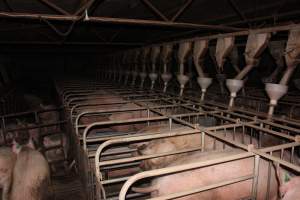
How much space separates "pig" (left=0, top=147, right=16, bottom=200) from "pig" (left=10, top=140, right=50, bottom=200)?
0.24ft

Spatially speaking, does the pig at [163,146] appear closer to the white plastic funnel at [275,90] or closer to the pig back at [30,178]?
the white plastic funnel at [275,90]

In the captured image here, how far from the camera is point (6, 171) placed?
4.26 m

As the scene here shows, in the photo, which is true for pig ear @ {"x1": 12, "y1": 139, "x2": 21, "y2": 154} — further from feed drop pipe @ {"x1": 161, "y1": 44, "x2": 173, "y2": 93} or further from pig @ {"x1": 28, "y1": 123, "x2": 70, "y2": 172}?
feed drop pipe @ {"x1": 161, "y1": 44, "x2": 173, "y2": 93}

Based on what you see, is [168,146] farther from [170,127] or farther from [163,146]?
[170,127]

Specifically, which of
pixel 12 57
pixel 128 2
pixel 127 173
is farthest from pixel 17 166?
pixel 12 57

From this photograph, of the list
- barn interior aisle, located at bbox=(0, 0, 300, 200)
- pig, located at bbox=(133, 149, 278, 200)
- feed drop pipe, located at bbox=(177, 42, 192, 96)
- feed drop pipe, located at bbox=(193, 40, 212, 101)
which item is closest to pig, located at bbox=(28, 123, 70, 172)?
barn interior aisle, located at bbox=(0, 0, 300, 200)

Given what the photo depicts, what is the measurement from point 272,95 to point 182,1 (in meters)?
2.66

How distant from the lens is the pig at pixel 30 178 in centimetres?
419

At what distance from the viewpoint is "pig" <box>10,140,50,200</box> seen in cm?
419

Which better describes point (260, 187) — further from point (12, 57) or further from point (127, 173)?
point (12, 57)

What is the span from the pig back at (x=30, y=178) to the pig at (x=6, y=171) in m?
0.08

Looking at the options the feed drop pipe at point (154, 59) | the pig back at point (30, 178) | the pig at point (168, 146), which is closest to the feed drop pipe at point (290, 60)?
the pig at point (168, 146)

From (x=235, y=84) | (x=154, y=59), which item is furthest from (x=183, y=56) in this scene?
(x=235, y=84)

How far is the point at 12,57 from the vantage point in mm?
17641
